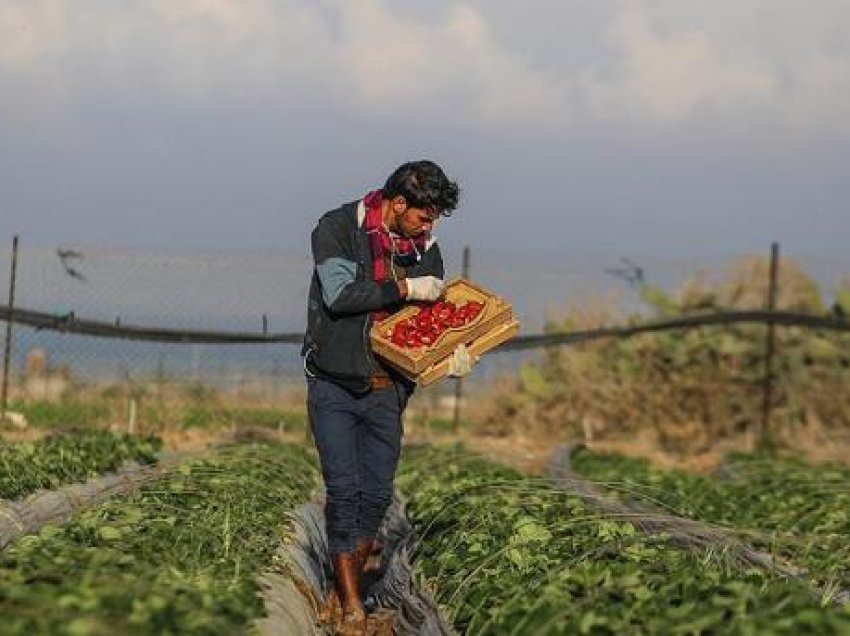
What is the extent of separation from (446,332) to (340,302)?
524mm

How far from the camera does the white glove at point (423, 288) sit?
6.94 m

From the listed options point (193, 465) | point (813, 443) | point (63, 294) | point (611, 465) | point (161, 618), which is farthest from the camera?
point (813, 443)

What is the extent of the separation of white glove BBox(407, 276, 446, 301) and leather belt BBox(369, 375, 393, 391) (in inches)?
16.9

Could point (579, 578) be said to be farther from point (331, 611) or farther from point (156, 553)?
→ point (331, 611)

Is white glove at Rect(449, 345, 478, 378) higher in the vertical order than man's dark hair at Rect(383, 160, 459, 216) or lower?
lower

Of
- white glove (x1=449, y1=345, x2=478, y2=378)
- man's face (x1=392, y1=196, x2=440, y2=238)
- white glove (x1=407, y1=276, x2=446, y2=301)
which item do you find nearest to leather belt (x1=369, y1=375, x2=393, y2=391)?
white glove (x1=449, y1=345, x2=478, y2=378)

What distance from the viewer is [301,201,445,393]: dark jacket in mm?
6883

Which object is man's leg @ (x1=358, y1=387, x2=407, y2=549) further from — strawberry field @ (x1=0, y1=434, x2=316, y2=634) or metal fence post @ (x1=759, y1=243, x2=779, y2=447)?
metal fence post @ (x1=759, y1=243, x2=779, y2=447)

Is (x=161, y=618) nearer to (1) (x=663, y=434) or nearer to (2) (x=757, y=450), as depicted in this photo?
(2) (x=757, y=450)

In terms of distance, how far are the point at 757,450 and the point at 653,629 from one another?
46.0 feet

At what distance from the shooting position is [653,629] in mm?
4426

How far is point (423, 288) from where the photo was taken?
6949mm

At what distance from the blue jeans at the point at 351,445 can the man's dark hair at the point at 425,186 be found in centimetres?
93

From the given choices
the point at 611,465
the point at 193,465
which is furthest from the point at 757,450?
the point at 193,465
